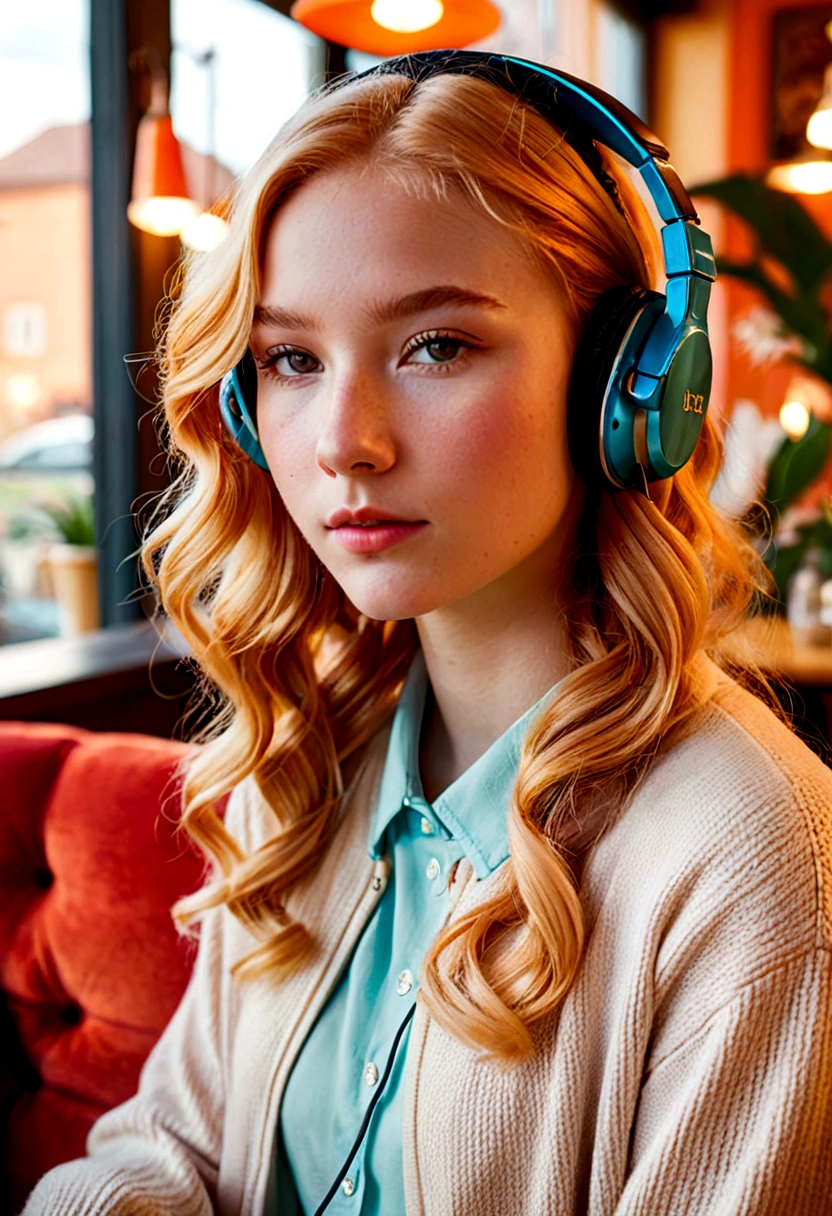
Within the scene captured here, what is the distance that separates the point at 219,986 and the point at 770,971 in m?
0.55

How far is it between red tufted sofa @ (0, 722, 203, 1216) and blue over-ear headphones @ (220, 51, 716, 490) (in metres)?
0.65

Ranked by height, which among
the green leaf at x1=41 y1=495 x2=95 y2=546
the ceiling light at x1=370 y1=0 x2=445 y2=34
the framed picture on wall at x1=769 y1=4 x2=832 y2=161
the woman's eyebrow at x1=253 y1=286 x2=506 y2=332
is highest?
the framed picture on wall at x1=769 y1=4 x2=832 y2=161

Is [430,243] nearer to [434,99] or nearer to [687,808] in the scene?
[434,99]

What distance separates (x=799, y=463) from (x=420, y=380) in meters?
2.21

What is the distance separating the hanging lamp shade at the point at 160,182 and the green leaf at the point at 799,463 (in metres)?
1.44

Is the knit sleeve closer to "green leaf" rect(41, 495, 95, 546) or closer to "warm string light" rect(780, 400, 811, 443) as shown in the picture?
"green leaf" rect(41, 495, 95, 546)

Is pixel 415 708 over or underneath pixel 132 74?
underneath

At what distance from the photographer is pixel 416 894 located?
0.92 m

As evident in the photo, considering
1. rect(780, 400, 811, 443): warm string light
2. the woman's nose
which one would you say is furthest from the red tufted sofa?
rect(780, 400, 811, 443): warm string light

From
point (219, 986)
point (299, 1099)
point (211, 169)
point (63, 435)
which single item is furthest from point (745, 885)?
point (211, 169)

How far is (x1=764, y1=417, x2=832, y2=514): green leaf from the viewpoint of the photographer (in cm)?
269

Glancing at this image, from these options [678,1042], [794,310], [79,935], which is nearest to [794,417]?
[794,310]

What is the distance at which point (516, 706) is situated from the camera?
887 mm

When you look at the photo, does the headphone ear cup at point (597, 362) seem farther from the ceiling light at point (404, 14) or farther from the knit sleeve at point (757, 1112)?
the ceiling light at point (404, 14)
